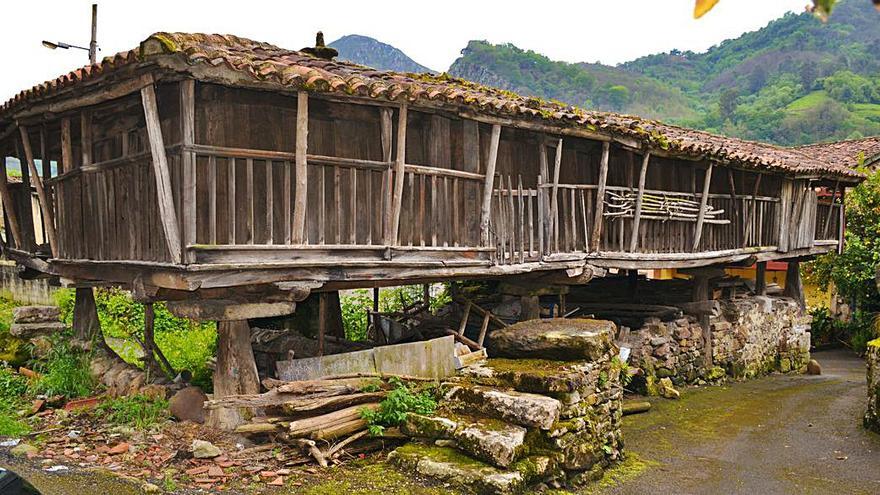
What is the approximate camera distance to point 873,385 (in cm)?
856

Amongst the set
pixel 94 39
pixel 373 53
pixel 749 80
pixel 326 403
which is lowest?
pixel 326 403

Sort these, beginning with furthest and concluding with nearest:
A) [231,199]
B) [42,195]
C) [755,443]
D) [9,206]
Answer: [9,206] < [755,443] < [42,195] < [231,199]

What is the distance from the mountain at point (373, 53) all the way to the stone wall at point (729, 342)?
76534 mm

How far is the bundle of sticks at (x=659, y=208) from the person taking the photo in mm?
9188

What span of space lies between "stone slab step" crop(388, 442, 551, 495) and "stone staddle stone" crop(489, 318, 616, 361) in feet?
4.74

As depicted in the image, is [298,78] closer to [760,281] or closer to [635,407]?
[635,407]

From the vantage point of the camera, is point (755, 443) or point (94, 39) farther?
point (94, 39)

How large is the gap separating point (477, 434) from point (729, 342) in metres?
8.60

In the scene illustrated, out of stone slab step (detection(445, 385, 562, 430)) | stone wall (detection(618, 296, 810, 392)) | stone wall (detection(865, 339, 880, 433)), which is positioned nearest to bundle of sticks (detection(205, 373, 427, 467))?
stone slab step (detection(445, 385, 562, 430))

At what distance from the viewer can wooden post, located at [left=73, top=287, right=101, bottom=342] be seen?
9570mm

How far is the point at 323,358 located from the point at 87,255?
274 centimetres

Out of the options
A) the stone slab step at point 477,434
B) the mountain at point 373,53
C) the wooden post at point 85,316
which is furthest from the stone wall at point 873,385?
the mountain at point 373,53

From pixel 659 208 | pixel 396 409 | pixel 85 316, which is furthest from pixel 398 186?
pixel 85 316

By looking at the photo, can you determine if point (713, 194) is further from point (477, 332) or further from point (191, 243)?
point (191, 243)
